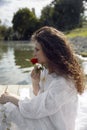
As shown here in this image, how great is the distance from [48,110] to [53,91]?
12cm

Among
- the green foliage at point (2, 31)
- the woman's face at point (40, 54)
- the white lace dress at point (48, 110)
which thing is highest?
the woman's face at point (40, 54)

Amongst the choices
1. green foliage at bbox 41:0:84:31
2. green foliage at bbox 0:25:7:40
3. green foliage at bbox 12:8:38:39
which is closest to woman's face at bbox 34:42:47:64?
green foliage at bbox 41:0:84:31

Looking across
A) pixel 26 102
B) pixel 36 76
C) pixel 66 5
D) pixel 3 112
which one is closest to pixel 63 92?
pixel 26 102

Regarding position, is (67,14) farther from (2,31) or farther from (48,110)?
(48,110)

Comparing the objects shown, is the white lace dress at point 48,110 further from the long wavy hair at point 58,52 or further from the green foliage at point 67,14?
the green foliage at point 67,14

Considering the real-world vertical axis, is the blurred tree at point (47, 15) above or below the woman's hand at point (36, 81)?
below

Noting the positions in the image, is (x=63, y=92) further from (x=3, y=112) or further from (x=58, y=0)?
(x=58, y=0)

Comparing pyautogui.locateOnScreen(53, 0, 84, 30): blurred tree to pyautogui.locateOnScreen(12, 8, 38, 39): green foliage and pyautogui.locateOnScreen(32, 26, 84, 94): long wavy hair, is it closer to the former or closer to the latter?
pyautogui.locateOnScreen(12, 8, 38, 39): green foliage

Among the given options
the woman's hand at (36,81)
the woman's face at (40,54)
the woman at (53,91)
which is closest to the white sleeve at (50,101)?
the woman at (53,91)

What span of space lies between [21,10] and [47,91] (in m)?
43.9

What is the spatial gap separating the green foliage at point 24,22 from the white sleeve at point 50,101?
1565 inches

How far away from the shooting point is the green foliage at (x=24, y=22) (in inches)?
1652

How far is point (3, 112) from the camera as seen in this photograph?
6.92 feet

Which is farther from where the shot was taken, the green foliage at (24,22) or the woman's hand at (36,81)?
the green foliage at (24,22)
